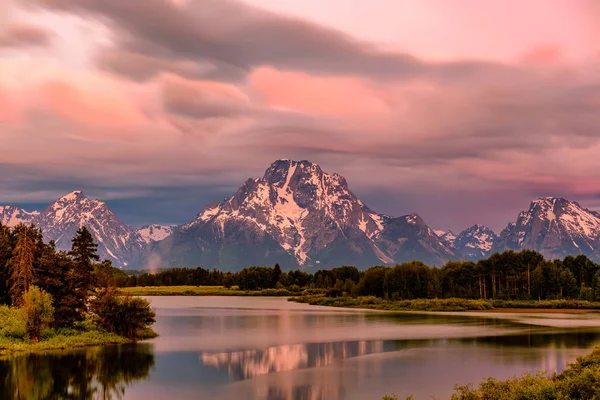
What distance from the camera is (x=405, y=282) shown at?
196m

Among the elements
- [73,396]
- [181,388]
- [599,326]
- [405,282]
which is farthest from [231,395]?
[405,282]

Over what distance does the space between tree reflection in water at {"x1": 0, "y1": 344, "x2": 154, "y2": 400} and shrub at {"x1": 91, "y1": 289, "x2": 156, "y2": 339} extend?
8.29 meters

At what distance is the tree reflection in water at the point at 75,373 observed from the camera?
2056 inches

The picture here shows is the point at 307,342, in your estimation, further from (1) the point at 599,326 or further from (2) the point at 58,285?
(1) the point at 599,326

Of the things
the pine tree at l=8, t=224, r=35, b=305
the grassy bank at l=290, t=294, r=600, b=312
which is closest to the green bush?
the pine tree at l=8, t=224, r=35, b=305

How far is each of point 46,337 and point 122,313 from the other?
9.83 m

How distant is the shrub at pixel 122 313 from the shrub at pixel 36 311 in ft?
25.1

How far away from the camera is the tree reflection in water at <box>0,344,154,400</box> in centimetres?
5222

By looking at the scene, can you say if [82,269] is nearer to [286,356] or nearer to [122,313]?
[122,313]

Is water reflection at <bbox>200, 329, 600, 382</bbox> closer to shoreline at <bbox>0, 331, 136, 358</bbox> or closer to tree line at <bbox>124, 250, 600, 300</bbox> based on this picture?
shoreline at <bbox>0, 331, 136, 358</bbox>

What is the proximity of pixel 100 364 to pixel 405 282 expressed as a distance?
141860 mm

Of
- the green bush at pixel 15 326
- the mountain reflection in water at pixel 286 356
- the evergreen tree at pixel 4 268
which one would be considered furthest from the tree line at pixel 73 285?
the mountain reflection in water at pixel 286 356

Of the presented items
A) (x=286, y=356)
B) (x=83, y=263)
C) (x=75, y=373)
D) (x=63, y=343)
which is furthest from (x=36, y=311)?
(x=286, y=356)

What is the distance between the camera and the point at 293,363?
222 ft
